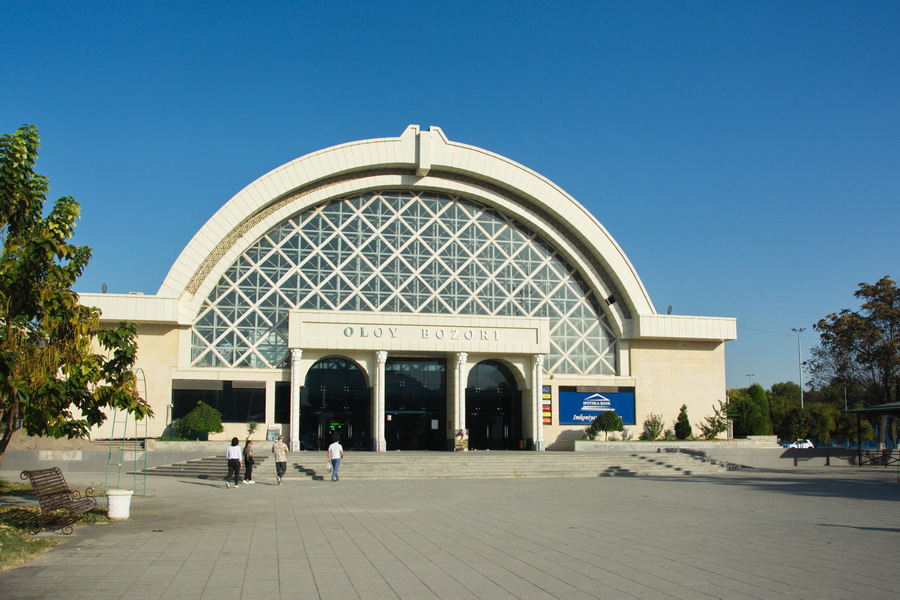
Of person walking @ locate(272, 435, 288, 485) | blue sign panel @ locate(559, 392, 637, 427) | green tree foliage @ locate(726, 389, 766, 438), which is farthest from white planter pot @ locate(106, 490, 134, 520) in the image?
green tree foliage @ locate(726, 389, 766, 438)

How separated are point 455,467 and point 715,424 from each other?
54.4 feet

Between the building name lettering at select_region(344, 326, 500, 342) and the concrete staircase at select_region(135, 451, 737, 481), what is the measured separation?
19.7 feet

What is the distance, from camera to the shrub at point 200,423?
32375mm

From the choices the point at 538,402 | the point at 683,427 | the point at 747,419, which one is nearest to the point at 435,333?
the point at 538,402

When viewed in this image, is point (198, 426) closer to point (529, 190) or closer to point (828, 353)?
point (529, 190)

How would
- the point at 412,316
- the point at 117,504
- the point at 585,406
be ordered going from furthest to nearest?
the point at 585,406, the point at 412,316, the point at 117,504

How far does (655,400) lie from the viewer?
39.4 meters

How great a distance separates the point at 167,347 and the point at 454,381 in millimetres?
13211

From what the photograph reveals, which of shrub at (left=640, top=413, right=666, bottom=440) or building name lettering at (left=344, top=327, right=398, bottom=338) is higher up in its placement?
building name lettering at (left=344, top=327, right=398, bottom=338)

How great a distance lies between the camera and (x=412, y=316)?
3534 cm

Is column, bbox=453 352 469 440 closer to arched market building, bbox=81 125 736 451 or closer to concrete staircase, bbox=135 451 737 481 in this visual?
arched market building, bbox=81 125 736 451

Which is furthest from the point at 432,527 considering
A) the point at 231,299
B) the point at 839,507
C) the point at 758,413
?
the point at 758,413

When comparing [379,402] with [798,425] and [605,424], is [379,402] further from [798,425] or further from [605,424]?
[798,425]

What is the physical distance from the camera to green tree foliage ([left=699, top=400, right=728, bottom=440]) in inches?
1518
